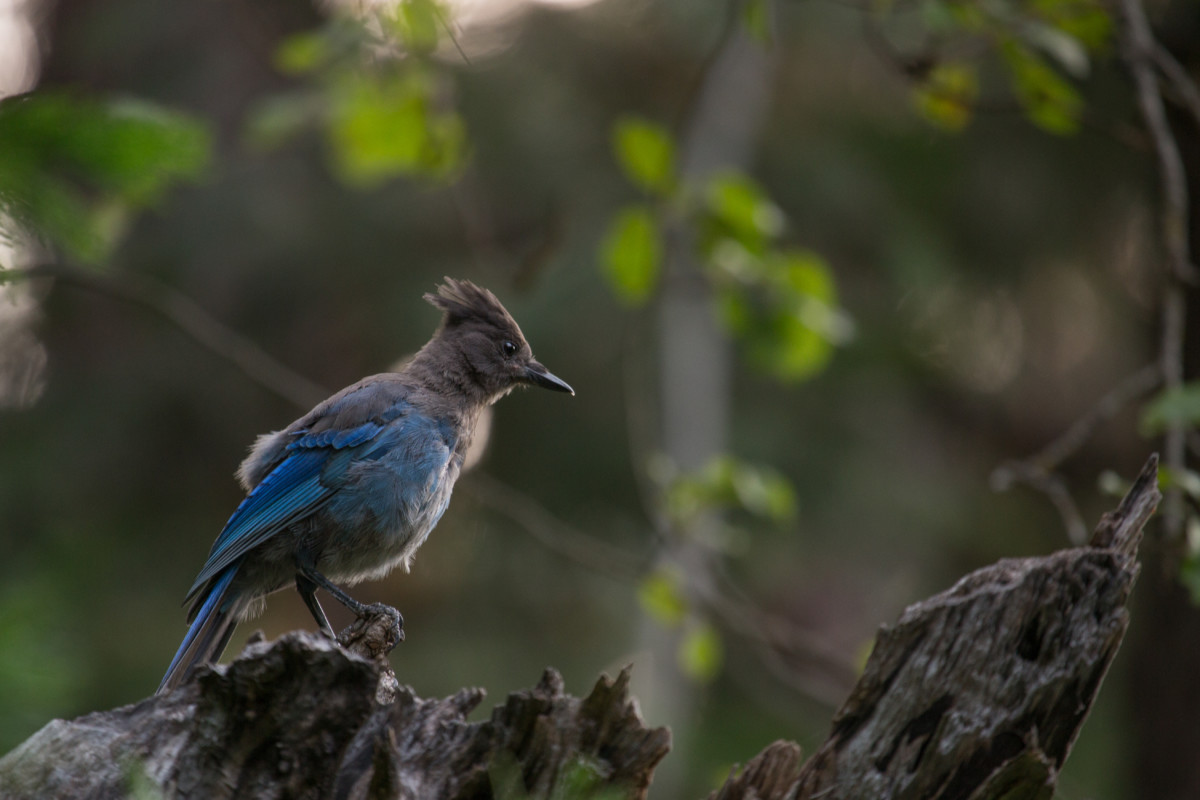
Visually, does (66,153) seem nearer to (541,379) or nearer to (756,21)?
(756,21)

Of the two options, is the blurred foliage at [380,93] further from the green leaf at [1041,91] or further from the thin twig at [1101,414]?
the thin twig at [1101,414]

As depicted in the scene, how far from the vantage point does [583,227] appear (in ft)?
26.8

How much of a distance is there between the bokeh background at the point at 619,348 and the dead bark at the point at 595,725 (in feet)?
14.7

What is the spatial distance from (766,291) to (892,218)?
12.2 feet

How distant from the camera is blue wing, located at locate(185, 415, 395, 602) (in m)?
3.71

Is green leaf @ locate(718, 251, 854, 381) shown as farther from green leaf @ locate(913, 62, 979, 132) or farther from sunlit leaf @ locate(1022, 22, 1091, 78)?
sunlit leaf @ locate(1022, 22, 1091, 78)

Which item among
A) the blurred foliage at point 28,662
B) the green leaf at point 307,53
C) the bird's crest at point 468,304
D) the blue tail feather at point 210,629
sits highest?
the green leaf at point 307,53

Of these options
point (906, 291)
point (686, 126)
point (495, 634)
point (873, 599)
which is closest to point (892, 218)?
point (906, 291)

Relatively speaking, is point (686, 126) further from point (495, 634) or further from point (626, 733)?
point (626, 733)

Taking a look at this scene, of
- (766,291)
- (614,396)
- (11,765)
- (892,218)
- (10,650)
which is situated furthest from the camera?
(614,396)

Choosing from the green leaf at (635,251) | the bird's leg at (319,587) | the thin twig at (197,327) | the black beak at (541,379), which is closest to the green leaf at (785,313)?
the green leaf at (635,251)

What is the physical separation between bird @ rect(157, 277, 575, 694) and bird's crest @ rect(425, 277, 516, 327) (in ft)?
1.45

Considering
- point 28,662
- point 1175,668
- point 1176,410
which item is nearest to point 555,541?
point 1176,410

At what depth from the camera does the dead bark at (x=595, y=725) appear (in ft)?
7.30
